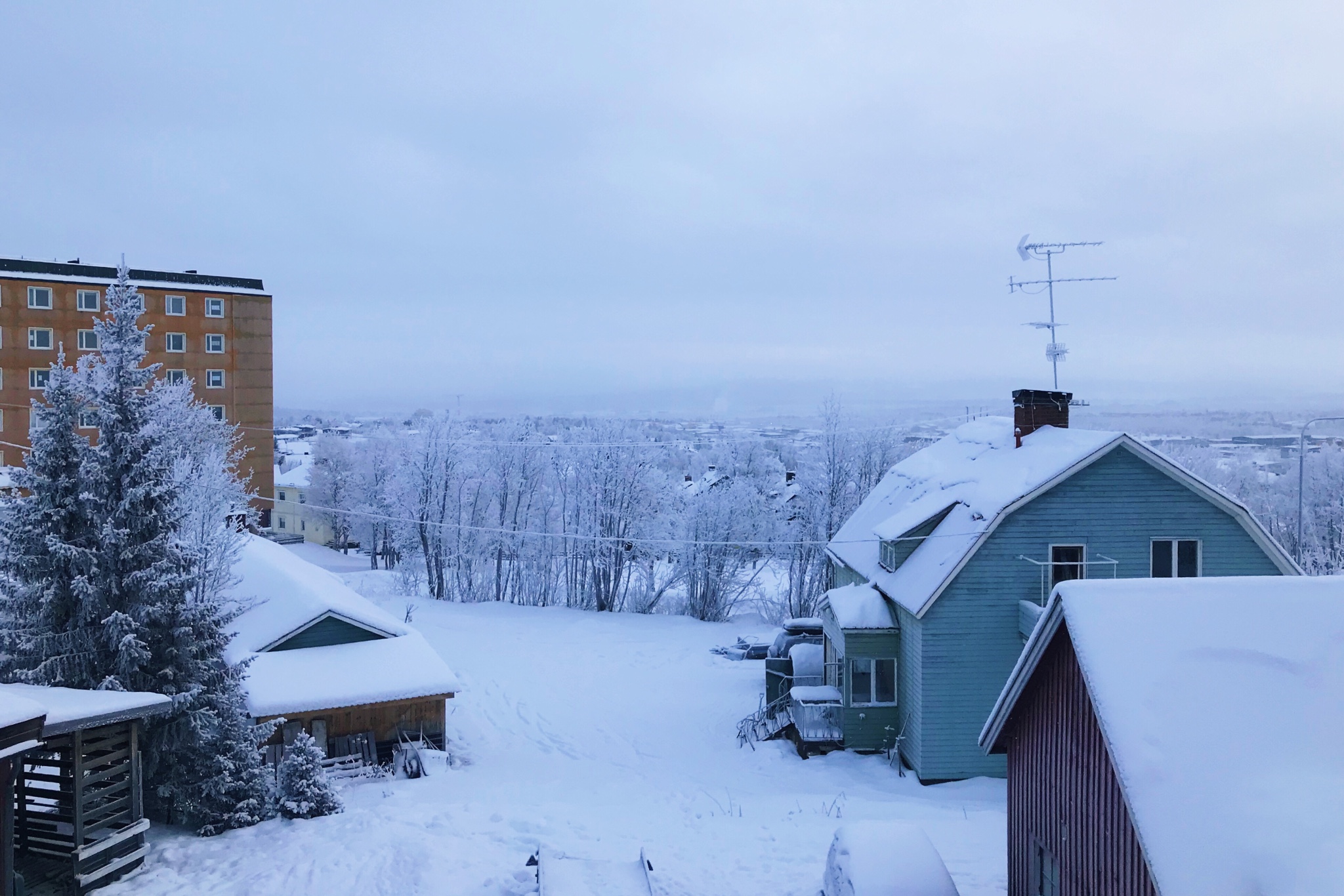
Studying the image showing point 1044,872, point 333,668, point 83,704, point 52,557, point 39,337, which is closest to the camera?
point 1044,872

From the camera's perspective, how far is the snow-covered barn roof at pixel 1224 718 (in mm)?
6168

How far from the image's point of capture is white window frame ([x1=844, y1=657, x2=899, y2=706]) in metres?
20.4

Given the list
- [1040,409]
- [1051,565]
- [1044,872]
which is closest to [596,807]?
[1044,872]

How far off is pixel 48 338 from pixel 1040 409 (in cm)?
4479

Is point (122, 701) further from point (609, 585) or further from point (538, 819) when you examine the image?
point (609, 585)

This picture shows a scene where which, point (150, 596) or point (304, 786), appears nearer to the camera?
point (150, 596)

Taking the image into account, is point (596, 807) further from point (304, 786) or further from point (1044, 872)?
point (1044, 872)

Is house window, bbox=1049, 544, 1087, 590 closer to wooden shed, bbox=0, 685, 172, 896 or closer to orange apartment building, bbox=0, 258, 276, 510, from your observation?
wooden shed, bbox=0, 685, 172, 896

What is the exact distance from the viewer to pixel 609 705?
81.9ft

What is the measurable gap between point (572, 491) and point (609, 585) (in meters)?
6.63

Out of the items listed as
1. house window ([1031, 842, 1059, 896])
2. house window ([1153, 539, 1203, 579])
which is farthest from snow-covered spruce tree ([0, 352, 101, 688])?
house window ([1153, 539, 1203, 579])

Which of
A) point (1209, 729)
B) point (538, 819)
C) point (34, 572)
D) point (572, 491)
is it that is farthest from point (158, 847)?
point (572, 491)

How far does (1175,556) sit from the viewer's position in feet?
63.9

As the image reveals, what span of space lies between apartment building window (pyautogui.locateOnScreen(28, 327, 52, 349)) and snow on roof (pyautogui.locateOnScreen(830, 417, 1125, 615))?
3973 cm
